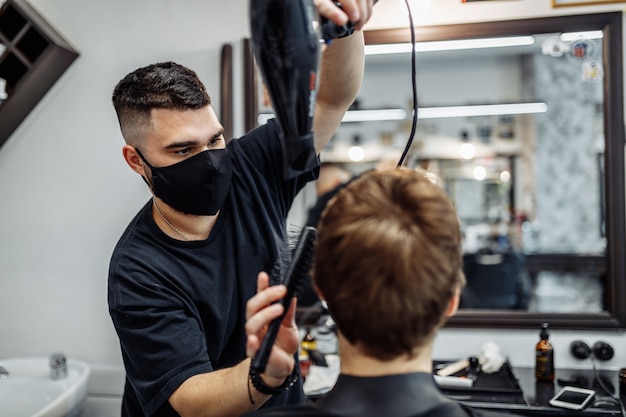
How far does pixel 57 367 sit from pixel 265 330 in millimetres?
1786

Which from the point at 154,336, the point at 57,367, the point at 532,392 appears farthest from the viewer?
the point at 57,367

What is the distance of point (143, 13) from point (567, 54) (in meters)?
1.83

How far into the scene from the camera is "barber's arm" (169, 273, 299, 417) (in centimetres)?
87

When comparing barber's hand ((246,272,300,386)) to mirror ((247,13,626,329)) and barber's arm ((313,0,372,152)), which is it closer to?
barber's arm ((313,0,372,152))

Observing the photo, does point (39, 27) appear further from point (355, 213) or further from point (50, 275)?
point (355, 213)

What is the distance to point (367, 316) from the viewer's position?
81 cm

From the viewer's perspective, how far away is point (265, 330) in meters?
0.92

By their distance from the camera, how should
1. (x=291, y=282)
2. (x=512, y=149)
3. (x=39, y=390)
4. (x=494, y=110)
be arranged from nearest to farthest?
(x=291, y=282)
(x=39, y=390)
(x=494, y=110)
(x=512, y=149)

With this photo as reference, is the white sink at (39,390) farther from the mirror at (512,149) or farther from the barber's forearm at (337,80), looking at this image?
the mirror at (512,149)

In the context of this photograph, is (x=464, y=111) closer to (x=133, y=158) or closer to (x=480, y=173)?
(x=480, y=173)

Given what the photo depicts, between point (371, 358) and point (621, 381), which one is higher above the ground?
point (371, 358)

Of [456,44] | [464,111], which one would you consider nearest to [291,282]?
[456,44]

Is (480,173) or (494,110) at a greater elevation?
(494,110)

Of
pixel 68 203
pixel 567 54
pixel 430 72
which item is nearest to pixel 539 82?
pixel 430 72
